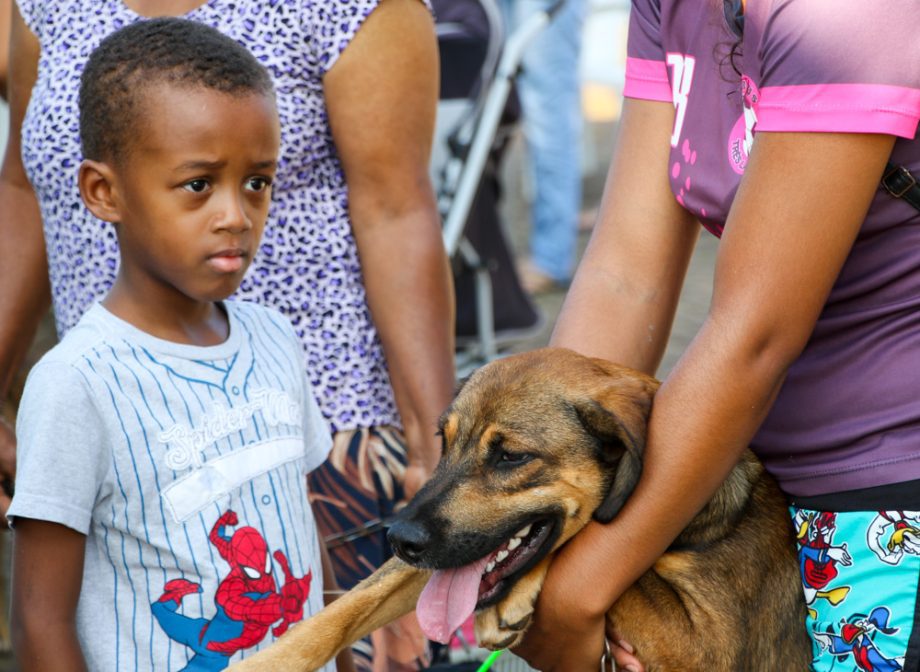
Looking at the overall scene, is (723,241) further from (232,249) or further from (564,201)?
(564,201)

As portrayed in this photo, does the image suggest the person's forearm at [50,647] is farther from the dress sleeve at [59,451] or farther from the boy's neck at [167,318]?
the boy's neck at [167,318]

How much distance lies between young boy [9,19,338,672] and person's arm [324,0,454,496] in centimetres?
36

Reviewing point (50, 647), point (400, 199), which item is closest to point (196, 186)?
point (400, 199)

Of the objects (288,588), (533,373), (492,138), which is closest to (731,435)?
(533,373)

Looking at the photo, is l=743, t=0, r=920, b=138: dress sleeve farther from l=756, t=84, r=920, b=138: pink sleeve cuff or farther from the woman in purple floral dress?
the woman in purple floral dress

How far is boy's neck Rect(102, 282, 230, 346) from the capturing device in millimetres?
2617

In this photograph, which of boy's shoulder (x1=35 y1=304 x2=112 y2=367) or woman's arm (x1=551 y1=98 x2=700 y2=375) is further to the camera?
woman's arm (x1=551 y1=98 x2=700 y2=375)

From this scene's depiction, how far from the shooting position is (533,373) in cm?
268

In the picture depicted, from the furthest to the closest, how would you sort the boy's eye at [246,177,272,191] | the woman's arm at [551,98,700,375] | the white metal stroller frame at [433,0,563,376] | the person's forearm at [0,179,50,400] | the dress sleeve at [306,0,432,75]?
the white metal stroller frame at [433,0,563,376] → the person's forearm at [0,179,50,400] → the dress sleeve at [306,0,432,75] → the woman's arm at [551,98,700,375] → the boy's eye at [246,177,272,191]

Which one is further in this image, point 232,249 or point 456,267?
point 456,267

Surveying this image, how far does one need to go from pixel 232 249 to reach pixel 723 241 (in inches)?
39.8

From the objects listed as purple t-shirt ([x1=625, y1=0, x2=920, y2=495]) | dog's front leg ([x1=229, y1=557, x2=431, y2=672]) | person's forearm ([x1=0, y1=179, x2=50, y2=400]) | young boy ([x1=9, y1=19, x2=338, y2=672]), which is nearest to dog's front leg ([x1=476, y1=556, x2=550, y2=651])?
dog's front leg ([x1=229, y1=557, x2=431, y2=672])

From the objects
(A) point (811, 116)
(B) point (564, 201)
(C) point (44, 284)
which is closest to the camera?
(A) point (811, 116)

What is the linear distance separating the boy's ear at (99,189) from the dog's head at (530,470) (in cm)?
88
